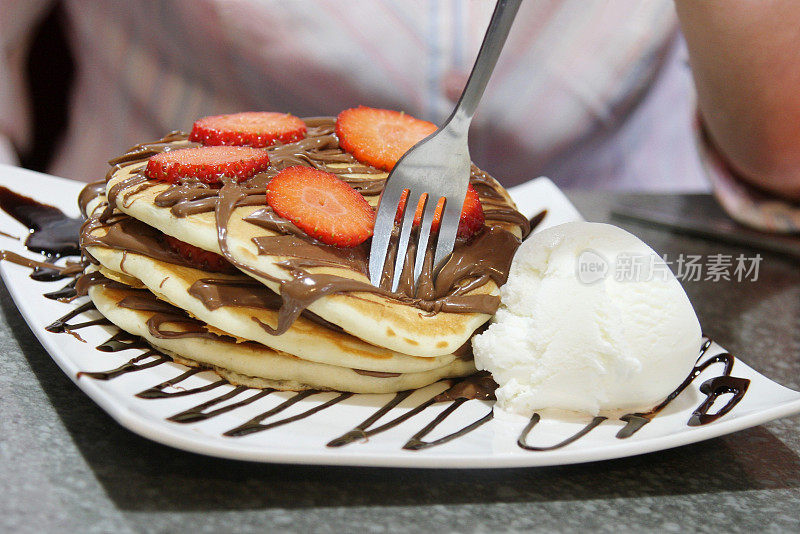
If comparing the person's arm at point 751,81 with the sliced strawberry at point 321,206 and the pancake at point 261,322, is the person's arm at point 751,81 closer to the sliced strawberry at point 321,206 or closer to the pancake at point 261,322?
the sliced strawberry at point 321,206

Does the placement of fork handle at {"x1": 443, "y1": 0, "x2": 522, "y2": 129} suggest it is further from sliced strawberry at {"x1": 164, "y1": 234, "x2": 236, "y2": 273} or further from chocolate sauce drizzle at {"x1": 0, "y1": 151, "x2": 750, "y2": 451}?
sliced strawberry at {"x1": 164, "y1": 234, "x2": 236, "y2": 273}

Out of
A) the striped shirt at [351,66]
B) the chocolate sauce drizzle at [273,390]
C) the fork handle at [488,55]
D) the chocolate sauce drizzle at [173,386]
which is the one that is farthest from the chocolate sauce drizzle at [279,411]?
the striped shirt at [351,66]

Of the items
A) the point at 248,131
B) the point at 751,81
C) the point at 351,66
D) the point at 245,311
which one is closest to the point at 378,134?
the point at 248,131

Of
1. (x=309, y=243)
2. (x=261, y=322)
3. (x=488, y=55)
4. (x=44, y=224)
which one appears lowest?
(x=44, y=224)

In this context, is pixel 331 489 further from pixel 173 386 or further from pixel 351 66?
pixel 351 66

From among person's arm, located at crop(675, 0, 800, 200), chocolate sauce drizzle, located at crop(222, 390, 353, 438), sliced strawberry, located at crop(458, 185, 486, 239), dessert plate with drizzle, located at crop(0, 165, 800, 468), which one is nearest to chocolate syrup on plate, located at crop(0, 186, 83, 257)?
dessert plate with drizzle, located at crop(0, 165, 800, 468)

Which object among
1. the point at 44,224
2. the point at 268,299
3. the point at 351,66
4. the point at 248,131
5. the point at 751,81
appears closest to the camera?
the point at 268,299
